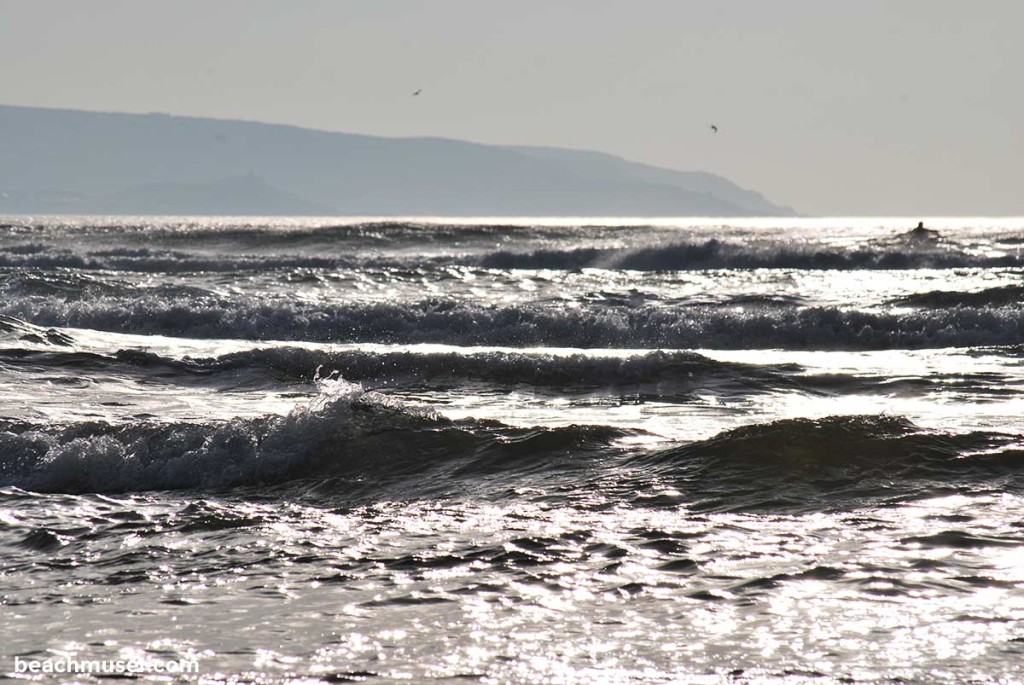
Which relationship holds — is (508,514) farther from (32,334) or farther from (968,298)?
(968,298)

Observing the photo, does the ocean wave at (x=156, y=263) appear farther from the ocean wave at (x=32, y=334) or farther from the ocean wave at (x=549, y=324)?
the ocean wave at (x=32, y=334)

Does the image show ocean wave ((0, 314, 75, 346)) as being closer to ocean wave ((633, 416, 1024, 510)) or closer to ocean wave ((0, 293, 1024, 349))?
ocean wave ((0, 293, 1024, 349))

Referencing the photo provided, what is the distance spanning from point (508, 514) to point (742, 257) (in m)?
35.1

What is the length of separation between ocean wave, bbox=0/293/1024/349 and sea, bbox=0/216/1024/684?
283cm

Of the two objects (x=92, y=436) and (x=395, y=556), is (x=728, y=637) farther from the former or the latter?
(x=92, y=436)

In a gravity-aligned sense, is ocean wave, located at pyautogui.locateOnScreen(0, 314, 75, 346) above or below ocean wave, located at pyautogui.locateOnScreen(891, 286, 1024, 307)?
below

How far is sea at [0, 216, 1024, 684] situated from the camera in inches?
205

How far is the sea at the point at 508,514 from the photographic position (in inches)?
205

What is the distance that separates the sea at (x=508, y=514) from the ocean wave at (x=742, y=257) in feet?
79.3

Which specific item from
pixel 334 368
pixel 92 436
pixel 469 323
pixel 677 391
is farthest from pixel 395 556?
pixel 469 323

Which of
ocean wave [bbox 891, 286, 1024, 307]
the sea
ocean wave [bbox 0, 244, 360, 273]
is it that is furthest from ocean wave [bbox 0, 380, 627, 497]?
ocean wave [bbox 0, 244, 360, 273]

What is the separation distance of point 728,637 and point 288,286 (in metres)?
25.5

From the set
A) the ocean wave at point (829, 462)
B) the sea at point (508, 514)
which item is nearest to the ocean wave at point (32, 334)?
the sea at point (508, 514)

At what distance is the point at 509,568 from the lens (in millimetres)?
6453
